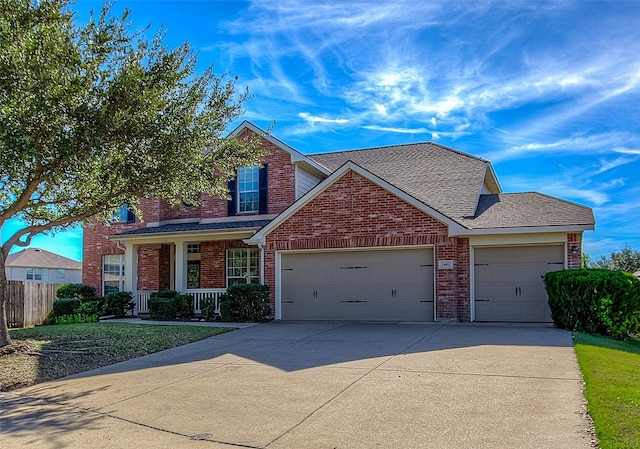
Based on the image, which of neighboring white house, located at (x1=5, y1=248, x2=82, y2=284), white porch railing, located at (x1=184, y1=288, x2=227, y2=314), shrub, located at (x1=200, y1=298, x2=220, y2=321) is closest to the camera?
shrub, located at (x1=200, y1=298, x2=220, y2=321)

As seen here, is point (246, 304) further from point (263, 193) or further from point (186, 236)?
point (263, 193)

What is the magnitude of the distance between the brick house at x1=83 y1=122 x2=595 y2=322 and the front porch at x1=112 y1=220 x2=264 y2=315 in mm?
52

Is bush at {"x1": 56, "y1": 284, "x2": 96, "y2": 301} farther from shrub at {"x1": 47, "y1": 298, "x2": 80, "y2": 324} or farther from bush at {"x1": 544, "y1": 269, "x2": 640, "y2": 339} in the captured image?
bush at {"x1": 544, "y1": 269, "x2": 640, "y2": 339}

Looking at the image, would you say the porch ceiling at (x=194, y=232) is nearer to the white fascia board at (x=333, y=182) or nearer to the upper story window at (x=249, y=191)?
the upper story window at (x=249, y=191)

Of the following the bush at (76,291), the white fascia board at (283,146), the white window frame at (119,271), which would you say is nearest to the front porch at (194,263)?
the white window frame at (119,271)

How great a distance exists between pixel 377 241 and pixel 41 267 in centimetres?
3988

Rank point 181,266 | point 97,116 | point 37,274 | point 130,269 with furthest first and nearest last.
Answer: point 37,274 → point 130,269 → point 181,266 → point 97,116

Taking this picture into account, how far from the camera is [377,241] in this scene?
1599 cm

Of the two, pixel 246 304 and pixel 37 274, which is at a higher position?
pixel 246 304

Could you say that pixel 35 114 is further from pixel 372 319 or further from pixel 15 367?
pixel 372 319

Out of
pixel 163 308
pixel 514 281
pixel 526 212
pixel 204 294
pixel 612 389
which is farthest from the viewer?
pixel 204 294

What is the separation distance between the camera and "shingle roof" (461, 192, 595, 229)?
14789mm

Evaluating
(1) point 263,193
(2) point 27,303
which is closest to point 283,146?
(1) point 263,193

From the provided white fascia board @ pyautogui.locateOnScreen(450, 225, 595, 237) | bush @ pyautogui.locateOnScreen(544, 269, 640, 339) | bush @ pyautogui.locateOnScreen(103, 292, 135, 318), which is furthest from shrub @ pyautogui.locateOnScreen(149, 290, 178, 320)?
bush @ pyautogui.locateOnScreen(544, 269, 640, 339)
